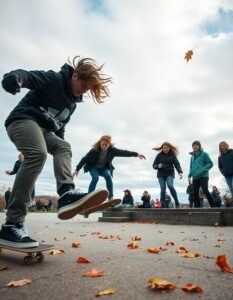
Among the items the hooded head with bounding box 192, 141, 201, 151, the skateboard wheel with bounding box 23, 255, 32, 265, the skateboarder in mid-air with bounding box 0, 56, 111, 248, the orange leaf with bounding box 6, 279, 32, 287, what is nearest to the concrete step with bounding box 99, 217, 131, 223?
the hooded head with bounding box 192, 141, 201, 151

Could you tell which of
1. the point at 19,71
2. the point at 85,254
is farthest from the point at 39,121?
the point at 85,254

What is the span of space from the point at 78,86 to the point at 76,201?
120 cm

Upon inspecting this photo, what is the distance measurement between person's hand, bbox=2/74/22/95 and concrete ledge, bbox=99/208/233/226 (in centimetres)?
619

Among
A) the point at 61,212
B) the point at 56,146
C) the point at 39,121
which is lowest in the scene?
the point at 61,212

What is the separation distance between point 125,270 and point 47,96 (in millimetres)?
1797

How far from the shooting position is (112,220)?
8.99 metres

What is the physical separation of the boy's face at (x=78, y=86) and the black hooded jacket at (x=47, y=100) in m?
0.04

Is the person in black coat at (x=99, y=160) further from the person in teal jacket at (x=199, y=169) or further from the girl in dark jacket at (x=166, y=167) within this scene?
the person in teal jacket at (x=199, y=169)

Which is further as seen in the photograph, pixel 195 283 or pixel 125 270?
pixel 125 270

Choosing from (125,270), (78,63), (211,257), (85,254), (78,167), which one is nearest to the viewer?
(125,270)

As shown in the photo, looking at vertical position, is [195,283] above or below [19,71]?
below

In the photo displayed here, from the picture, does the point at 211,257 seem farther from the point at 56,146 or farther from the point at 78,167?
the point at 78,167

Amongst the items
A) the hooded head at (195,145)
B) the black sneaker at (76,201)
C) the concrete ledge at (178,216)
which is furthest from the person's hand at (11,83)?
the hooded head at (195,145)

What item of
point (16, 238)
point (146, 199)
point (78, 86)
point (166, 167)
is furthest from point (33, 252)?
point (146, 199)
